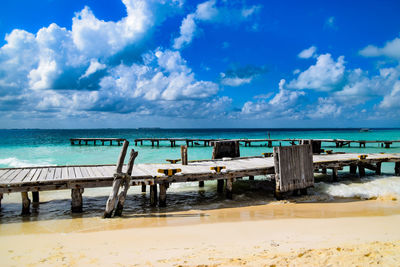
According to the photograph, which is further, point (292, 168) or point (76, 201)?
point (292, 168)

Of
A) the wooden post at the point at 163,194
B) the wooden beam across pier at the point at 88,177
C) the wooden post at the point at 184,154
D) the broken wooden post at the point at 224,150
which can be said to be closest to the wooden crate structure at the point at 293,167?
the wooden beam across pier at the point at 88,177

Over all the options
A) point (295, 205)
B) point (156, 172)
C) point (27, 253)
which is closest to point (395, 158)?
point (295, 205)

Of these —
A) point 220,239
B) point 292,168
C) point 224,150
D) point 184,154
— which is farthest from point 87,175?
point 292,168

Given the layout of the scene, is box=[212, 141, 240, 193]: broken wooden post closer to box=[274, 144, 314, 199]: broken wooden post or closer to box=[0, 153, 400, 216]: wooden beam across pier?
box=[0, 153, 400, 216]: wooden beam across pier

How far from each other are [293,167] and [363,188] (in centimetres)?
454

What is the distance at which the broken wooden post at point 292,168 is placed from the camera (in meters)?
11.0

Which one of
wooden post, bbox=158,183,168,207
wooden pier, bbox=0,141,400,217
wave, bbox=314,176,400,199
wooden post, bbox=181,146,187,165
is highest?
wooden post, bbox=181,146,187,165

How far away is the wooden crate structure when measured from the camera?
11.0 meters

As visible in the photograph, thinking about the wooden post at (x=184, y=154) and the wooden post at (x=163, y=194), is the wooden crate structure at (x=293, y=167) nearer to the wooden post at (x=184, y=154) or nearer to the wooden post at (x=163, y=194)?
the wooden post at (x=184, y=154)

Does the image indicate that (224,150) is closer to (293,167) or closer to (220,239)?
(293,167)

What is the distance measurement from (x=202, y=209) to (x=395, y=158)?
12535mm

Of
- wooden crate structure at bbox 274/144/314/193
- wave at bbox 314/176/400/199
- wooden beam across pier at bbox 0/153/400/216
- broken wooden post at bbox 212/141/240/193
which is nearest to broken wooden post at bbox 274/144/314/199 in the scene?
wooden crate structure at bbox 274/144/314/193

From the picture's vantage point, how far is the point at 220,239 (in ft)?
22.9

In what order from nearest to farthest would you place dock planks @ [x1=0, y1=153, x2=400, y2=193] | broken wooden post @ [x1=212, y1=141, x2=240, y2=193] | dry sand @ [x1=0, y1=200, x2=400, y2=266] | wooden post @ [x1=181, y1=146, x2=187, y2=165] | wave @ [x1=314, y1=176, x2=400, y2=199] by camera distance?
1. dry sand @ [x1=0, y1=200, x2=400, y2=266]
2. dock planks @ [x1=0, y1=153, x2=400, y2=193]
3. wave @ [x1=314, y1=176, x2=400, y2=199]
4. wooden post @ [x1=181, y1=146, x2=187, y2=165]
5. broken wooden post @ [x1=212, y1=141, x2=240, y2=193]
